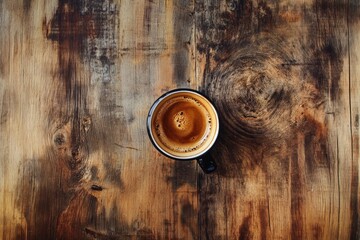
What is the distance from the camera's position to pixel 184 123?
1.28 m

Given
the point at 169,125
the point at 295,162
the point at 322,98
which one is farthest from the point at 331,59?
the point at 169,125

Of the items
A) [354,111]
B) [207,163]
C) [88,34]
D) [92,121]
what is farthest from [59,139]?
[354,111]

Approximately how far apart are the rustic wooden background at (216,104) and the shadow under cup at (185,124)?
3.1 inches

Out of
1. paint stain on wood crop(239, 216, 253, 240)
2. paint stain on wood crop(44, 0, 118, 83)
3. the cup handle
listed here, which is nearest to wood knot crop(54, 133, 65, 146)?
paint stain on wood crop(44, 0, 118, 83)

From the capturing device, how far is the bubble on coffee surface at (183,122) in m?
1.28

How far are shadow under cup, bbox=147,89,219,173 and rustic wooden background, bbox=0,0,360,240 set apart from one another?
78 mm

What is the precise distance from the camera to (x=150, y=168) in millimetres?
1335

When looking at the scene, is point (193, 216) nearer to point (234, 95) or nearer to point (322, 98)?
point (234, 95)

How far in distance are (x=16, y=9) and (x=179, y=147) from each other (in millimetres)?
796

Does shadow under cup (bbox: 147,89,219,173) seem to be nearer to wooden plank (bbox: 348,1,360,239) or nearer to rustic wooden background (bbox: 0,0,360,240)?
rustic wooden background (bbox: 0,0,360,240)

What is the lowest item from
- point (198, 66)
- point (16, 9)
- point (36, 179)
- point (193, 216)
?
point (193, 216)

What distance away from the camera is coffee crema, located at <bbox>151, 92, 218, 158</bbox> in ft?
4.17

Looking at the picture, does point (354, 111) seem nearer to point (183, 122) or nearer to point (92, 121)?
point (183, 122)

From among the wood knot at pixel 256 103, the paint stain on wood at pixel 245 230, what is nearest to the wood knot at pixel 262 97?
the wood knot at pixel 256 103
